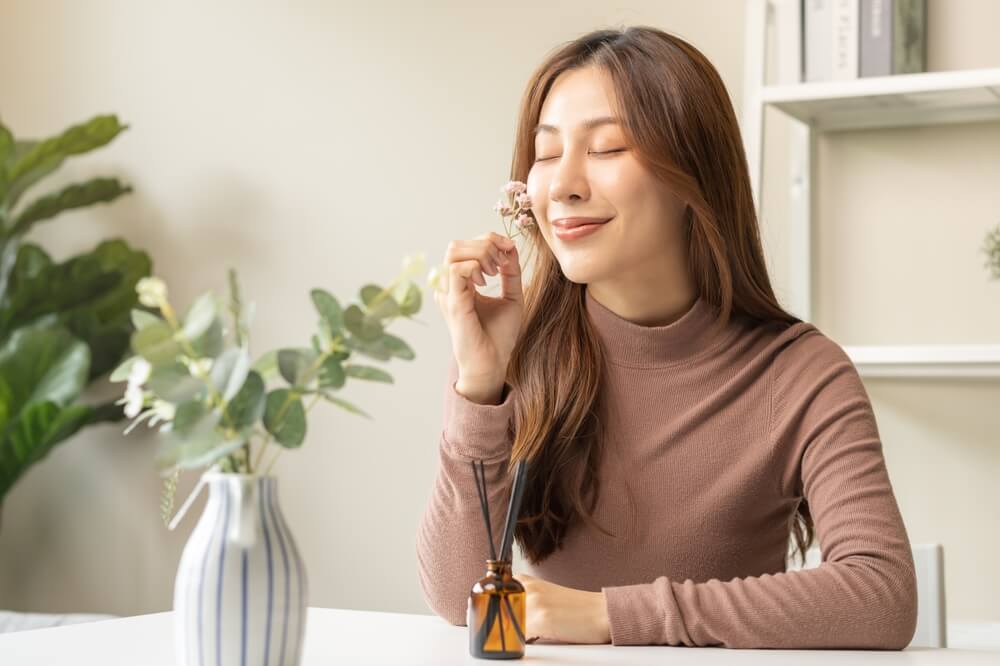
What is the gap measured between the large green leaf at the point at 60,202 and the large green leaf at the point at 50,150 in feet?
0.15

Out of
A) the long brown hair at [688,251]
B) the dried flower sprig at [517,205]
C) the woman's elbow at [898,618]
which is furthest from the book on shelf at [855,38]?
the woman's elbow at [898,618]

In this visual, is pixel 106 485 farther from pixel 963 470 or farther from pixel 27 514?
pixel 963 470

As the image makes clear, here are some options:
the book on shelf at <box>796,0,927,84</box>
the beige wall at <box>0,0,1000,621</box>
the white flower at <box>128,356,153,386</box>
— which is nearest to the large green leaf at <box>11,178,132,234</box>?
the beige wall at <box>0,0,1000,621</box>

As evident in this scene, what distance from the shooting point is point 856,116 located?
2.36 m

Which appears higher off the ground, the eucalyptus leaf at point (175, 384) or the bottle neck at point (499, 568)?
the eucalyptus leaf at point (175, 384)

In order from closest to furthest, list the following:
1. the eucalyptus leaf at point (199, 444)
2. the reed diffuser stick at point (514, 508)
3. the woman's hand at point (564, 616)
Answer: the eucalyptus leaf at point (199, 444) < the reed diffuser stick at point (514, 508) < the woman's hand at point (564, 616)

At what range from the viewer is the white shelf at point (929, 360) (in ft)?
6.81

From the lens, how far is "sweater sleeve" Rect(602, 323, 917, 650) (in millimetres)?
1173

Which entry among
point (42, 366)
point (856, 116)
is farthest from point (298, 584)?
point (42, 366)

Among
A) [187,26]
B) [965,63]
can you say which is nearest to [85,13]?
[187,26]

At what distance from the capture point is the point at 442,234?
2850 millimetres

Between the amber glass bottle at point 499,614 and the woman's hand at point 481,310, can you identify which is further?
the woman's hand at point 481,310

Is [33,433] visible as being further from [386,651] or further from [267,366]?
[267,366]

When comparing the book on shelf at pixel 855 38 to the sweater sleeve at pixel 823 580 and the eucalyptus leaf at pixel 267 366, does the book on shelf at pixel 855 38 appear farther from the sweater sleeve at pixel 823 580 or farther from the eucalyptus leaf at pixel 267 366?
the eucalyptus leaf at pixel 267 366
